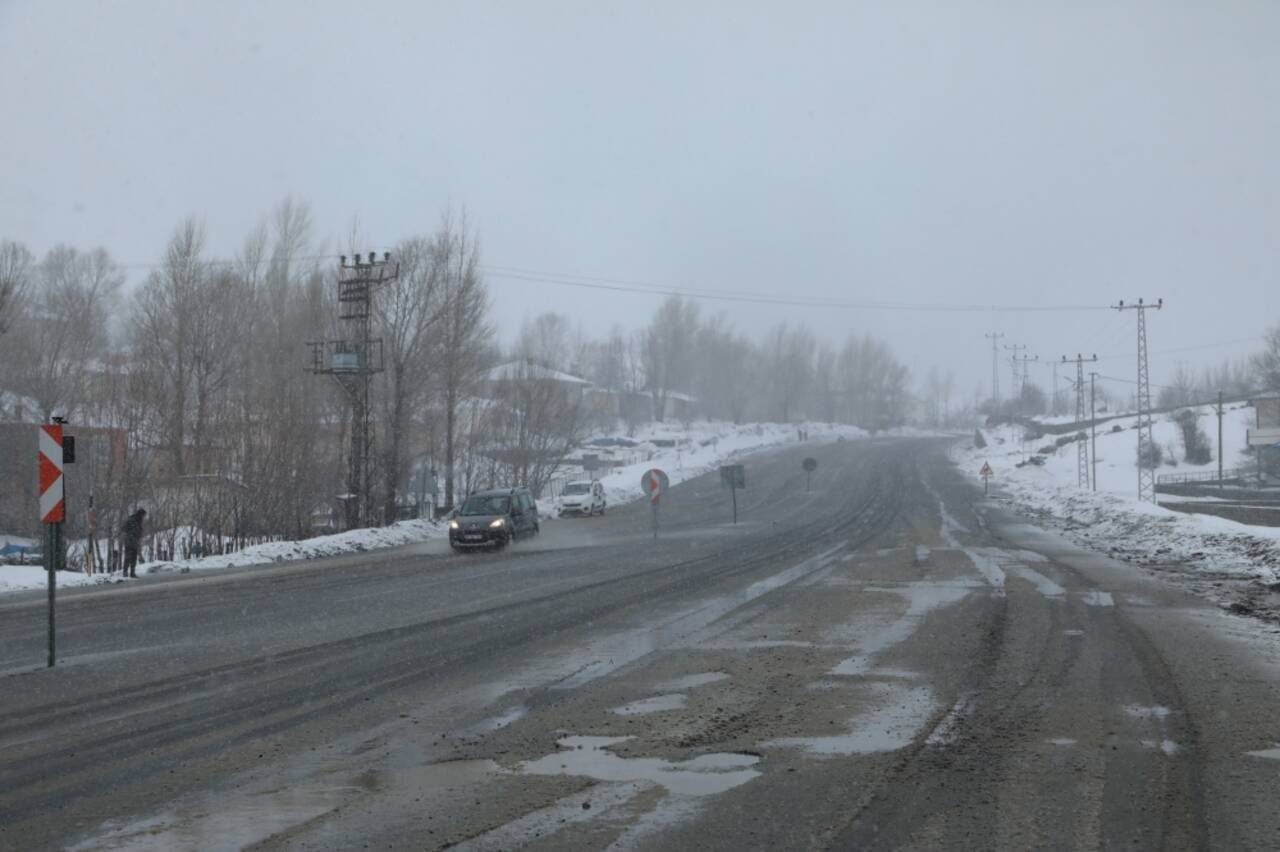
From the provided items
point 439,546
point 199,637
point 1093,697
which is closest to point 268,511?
point 439,546

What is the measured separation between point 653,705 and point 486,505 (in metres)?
26.4

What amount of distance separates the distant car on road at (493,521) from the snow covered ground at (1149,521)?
1693 centimetres

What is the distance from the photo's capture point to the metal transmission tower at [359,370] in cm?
4272

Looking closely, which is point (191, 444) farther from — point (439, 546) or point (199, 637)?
point (199, 637)

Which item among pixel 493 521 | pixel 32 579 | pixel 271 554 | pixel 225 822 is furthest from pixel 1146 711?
pixel 271 554

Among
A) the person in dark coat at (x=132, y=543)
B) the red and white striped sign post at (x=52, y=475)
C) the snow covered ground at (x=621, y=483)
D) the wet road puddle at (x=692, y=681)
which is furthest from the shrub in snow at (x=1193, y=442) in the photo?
the red and white striped sign post at (x=52, y=475)

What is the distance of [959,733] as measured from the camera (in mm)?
8727

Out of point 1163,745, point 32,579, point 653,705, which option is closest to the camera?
point 1163,745

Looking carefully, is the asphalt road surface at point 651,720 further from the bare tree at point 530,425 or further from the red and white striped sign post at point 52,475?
the bare tree at point 530,425

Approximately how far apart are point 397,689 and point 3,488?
1554 inches

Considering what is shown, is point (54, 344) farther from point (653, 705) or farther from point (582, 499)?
point (653, 705)

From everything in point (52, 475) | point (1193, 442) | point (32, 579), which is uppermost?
point (1193, 442)

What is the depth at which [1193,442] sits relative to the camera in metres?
89.9

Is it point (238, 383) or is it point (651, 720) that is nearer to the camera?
point (651, 720)
